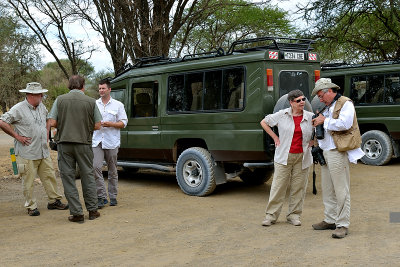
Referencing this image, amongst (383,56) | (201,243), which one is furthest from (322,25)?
(201,243)

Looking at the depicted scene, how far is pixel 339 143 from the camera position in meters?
5.43

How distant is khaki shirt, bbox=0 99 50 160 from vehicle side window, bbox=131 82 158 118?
7.93ft

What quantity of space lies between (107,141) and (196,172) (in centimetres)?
174

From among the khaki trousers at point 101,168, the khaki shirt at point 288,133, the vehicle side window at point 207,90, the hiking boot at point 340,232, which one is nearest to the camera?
the hiking boot at point 340,232

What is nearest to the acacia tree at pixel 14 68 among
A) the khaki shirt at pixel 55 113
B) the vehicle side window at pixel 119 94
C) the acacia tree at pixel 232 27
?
the acacia tree at pixel 232 27

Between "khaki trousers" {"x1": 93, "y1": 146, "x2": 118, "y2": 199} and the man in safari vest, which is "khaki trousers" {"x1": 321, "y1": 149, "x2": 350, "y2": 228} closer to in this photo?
the man in safari vest

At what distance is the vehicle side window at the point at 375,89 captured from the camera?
1162 centimetres

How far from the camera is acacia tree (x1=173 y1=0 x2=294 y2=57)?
19938mm

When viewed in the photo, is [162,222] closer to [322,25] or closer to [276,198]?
[276,198]

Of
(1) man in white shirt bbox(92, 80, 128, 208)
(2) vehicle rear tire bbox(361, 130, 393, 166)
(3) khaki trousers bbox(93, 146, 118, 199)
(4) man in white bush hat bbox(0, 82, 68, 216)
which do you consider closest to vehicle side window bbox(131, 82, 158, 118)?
(1) man in white shirt bbox(92, 80, 128, 208)

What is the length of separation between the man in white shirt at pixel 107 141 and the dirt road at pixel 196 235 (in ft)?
0.96

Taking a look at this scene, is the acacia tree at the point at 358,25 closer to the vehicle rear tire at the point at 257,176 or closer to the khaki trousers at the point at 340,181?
the vehicle rear tire at the point at 257,176

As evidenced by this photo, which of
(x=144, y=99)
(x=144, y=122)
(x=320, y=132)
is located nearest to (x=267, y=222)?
(x=320, y=132)

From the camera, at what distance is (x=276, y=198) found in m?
6.14
